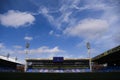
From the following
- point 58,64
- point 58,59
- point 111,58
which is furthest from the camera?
point 58,64

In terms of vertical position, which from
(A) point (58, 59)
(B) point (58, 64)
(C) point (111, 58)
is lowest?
(B) point (58, 64)

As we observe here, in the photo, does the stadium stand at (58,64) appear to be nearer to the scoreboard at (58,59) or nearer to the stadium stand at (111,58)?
the scoreboard at (58,59)

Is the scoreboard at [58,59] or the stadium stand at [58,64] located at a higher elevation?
the scoreboard at [58,59]

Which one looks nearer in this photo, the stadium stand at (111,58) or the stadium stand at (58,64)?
the stadium stand at (111,58)

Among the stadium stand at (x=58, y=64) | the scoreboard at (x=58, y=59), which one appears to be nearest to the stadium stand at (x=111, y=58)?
the stadium stand at (x=58, y=64)

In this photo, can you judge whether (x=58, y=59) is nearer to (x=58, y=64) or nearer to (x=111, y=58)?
(x=58, y=64)

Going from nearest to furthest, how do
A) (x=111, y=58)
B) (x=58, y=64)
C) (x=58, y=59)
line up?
(x=111, y=58), (x=58, y=59), (x=58, y=64)

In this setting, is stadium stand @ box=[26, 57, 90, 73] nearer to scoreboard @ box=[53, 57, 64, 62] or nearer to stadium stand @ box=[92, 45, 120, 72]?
scoreboard @ box=[53, 57, 64, 62]

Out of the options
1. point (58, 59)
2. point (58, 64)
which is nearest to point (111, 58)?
point (58, 59)

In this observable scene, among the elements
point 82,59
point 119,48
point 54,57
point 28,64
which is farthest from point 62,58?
point 119,48

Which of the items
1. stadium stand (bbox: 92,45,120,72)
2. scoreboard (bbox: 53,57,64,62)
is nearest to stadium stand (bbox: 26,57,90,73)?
scoreboard (bbox: 53,57,64,62)

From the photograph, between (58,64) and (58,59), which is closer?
(58,59)
